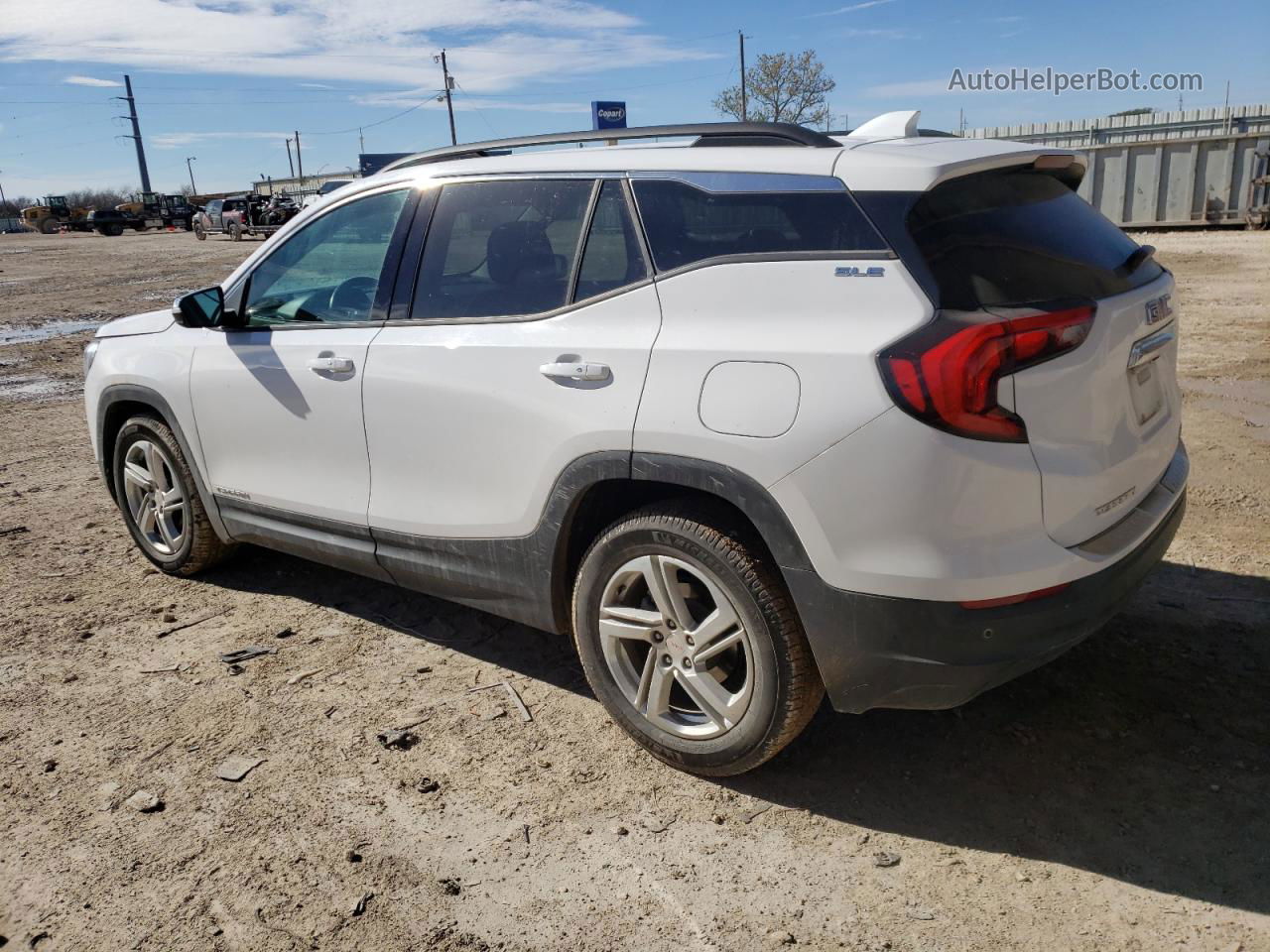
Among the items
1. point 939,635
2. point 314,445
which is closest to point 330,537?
point 314,445

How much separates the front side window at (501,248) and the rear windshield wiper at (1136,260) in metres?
1.67

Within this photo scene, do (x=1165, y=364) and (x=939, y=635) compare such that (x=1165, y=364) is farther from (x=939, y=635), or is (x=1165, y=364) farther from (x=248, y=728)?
(x=248, y=728)

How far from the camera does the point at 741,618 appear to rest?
113 inches

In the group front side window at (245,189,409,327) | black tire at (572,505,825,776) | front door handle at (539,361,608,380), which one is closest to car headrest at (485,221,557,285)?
front door handle at (539,361,608,380)

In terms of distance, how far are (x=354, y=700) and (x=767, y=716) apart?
5.45ft

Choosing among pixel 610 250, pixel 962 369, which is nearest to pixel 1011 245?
pixel 962 369

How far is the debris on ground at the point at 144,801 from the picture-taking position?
313 centimetres

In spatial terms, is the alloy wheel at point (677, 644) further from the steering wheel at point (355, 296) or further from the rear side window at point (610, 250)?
the steering wheel at point (355, 296)

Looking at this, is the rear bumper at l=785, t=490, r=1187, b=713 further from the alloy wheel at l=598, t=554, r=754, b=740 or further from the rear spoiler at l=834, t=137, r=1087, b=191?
the rear spoiler at l=834, t=137, r=1087, b=191

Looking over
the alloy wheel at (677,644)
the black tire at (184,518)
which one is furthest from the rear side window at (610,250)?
the black tire at (184,518)

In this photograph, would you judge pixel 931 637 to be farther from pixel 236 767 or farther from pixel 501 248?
pixel 236 767

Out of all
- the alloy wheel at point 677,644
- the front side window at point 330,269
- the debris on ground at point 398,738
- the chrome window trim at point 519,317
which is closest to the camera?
the alloy wheel at point 677,644

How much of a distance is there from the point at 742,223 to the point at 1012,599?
128 cm

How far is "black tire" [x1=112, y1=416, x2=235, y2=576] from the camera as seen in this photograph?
4.71m
